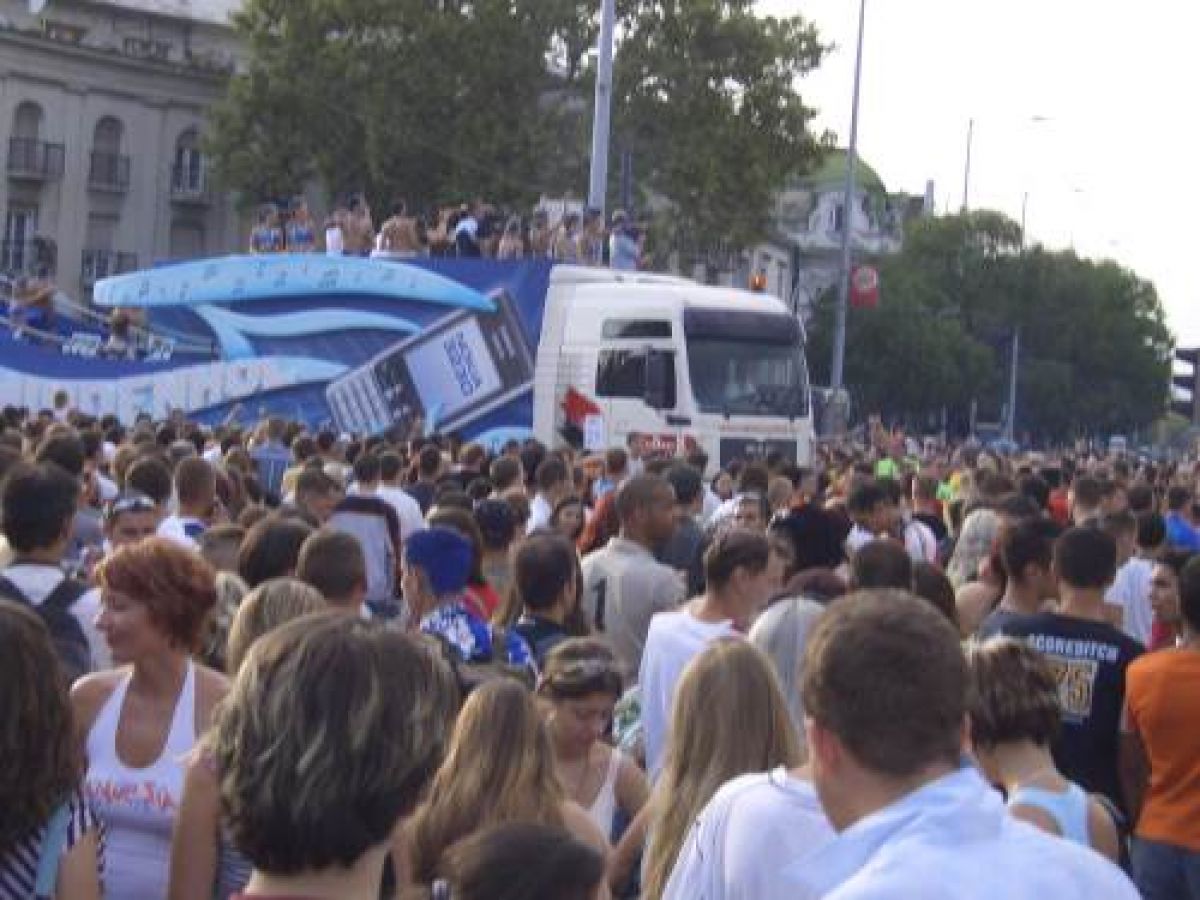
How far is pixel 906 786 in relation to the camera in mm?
3602

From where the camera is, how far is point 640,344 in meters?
28.0

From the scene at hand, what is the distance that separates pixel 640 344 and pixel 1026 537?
758 inches

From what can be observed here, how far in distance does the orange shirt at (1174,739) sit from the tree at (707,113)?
47072mm

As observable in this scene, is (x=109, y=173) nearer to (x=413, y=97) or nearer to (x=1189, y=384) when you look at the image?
(x=413, y=97)

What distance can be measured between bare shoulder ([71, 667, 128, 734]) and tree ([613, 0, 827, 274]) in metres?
48.9

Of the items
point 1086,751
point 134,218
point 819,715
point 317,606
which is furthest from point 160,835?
point 134,218

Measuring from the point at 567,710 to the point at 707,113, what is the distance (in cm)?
4960

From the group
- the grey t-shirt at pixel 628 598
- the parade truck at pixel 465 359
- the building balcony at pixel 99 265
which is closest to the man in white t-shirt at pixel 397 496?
the grey t-shirt at pixel 628 598

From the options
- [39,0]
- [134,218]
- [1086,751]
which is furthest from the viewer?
[134,218]

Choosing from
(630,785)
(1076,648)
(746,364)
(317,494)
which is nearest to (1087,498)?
(317,494)

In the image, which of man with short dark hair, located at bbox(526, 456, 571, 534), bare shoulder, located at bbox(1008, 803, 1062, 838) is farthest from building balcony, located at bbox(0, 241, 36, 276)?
bare shoulder, located at bbox(1008, 803, 1062, 838)

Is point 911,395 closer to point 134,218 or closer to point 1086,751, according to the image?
point 134,218

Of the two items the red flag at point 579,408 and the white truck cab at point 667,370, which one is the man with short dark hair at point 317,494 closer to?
the white truck cab at point 667,370

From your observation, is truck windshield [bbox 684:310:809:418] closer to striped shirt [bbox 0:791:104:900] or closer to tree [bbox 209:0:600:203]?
striped shirt [bbox 0:791:104:900]
